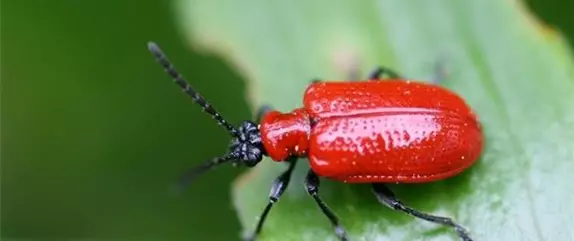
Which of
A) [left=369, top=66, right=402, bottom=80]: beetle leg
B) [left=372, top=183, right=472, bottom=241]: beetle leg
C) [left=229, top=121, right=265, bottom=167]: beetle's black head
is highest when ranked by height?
[left=229, top=121, right=265, bottom=167]: beetle's black head

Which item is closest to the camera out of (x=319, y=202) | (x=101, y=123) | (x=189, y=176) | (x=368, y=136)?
(x=368, y=136)

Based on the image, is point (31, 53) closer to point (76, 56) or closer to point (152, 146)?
point (76, 56)

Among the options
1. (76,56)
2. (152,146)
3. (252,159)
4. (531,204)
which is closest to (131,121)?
(152,146)

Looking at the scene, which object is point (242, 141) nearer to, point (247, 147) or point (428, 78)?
point (247, 147)

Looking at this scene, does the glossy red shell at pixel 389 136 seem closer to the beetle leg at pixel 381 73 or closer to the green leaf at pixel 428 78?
the green leaf at pixel 428 78

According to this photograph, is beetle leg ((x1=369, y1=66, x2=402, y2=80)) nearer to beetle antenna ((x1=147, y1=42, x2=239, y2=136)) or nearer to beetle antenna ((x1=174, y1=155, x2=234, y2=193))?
beetle antenna ((x1=147, y1=42, x2=239, y2=136))

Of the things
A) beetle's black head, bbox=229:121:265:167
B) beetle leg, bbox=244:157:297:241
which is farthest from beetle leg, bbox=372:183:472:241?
beetle's black head, bbox=229:121:265:167

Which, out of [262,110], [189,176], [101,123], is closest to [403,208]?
[262,110]
